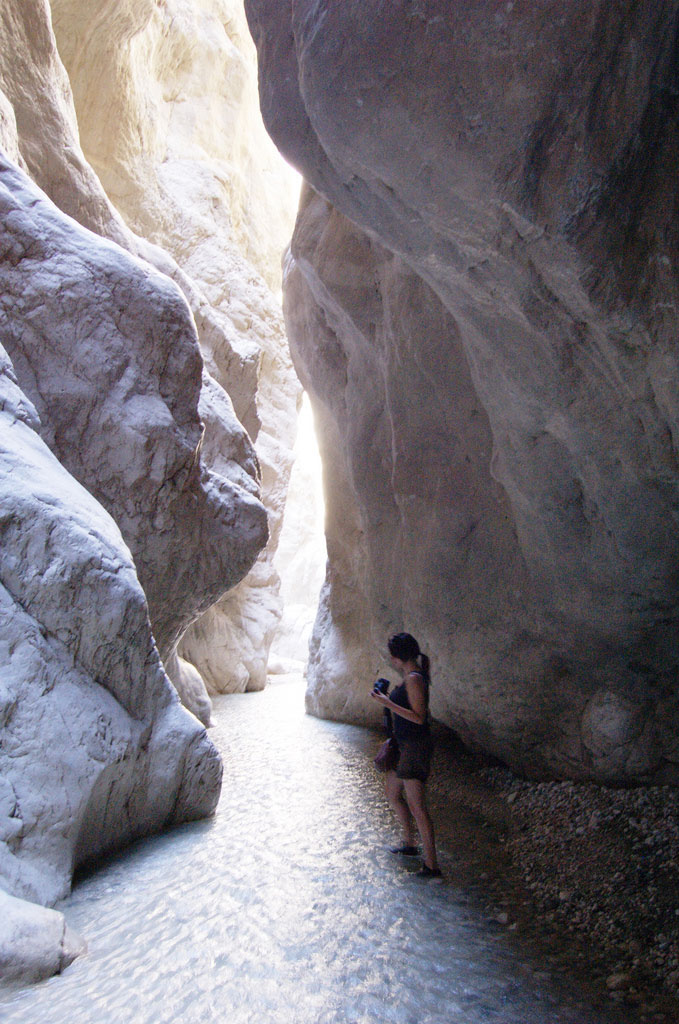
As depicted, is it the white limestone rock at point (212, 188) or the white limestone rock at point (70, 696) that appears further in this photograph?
the white limestone rock at point (212, 188)

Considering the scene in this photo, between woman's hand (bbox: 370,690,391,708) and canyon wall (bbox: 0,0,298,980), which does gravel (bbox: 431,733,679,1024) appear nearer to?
woman's hand (bbox: 370,690,391,708)

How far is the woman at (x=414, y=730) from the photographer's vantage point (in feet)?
12.1

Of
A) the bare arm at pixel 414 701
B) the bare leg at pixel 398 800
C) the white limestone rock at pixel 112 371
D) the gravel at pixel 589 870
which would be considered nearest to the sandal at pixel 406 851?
the bare leg at pixel 398 800

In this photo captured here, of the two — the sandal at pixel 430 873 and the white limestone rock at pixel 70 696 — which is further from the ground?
the white limestone rock at pixel 70 696

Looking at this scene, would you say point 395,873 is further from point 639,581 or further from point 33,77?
point 33,77

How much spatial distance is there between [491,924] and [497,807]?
2.18 metres

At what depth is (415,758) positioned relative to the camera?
375cm

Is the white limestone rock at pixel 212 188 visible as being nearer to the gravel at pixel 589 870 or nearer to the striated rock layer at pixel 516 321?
the striated rock layer at pixel 516 321

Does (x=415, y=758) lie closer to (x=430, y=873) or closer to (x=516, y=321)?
(x=430, y=873)

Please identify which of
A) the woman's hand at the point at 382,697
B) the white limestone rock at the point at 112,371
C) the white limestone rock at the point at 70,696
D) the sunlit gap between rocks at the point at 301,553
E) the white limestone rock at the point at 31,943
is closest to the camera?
the white limestone rock at the point at 31,943

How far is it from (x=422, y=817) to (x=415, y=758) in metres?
0.32

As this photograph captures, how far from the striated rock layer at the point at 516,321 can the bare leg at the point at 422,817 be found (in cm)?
184

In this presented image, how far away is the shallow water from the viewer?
2.31 metres

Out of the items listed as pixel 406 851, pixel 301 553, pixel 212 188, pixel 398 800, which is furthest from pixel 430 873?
pixel 301 553
